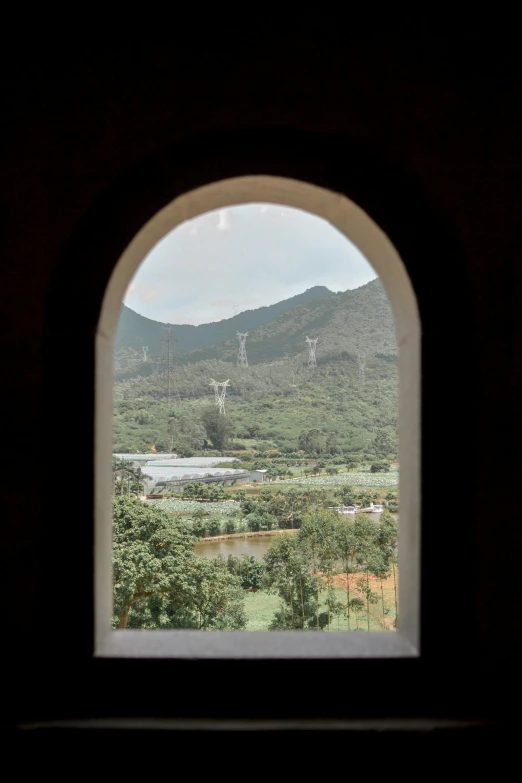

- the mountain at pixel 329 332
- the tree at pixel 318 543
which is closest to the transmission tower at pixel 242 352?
the mountain at pixel 329 332

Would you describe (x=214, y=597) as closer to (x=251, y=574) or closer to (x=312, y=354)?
(x=251, y=574)

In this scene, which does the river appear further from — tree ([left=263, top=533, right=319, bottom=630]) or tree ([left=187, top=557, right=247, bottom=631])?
tree ([left=187, top=557, right=247, bottom=631])
